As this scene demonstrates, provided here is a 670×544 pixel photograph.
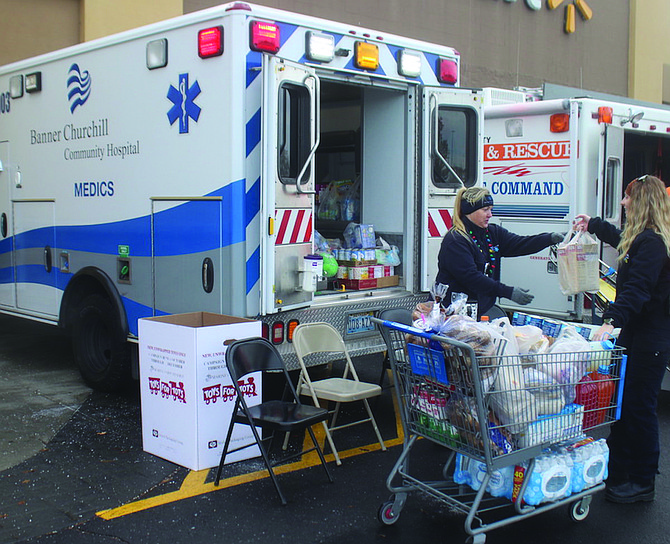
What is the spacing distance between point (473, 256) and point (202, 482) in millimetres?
2221

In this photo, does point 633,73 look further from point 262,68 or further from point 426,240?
point 262,68

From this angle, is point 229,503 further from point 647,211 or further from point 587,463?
point 647,211

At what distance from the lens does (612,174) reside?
753 cm

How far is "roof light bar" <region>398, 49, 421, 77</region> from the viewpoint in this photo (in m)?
6.21

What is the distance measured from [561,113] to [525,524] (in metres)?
4.43

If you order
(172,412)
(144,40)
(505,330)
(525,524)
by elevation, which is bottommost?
(525,524)

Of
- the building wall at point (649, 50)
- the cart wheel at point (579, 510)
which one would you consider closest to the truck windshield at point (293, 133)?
the cart wheel at point (579, 510)

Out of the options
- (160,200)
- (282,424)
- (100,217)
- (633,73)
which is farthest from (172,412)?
(633,73)

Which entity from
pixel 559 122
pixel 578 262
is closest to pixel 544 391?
pixel 578 262

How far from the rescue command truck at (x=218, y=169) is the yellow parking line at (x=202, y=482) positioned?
787 mm

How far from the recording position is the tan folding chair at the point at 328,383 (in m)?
5.14

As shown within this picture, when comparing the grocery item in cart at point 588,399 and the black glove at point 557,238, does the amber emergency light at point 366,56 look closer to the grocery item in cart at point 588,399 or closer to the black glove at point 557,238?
the black glove at point 557,238

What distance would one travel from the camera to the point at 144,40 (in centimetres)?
595

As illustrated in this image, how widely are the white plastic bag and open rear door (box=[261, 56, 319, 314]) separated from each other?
1723 millimetres
